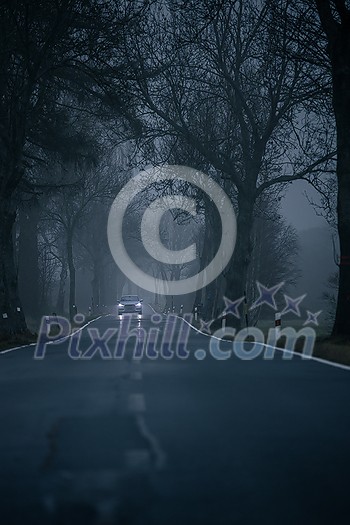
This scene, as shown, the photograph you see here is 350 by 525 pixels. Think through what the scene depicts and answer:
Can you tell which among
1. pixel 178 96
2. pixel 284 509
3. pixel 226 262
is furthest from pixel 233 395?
pixel 226 262

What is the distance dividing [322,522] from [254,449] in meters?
2.27

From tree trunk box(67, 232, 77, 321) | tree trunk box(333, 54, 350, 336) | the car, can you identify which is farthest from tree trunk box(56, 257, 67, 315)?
tree trunk box(333, 54, 350, 336)

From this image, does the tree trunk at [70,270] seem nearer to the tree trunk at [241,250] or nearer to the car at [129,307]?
the car at [129,307]

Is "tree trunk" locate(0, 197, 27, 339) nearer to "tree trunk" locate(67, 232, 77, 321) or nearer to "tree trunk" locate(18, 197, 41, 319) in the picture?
"tree trunk" locate(18, 197, 41, 319)

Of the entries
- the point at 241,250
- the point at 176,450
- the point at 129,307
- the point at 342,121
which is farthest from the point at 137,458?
the point at 129,307

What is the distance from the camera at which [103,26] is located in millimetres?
29328

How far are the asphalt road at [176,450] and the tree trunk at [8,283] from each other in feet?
55.2

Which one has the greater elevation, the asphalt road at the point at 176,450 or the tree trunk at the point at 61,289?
the tree trunk at the point at 61,289

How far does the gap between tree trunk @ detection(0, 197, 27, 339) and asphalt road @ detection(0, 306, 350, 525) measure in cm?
1683

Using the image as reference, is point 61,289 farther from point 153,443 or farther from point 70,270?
point 153,443

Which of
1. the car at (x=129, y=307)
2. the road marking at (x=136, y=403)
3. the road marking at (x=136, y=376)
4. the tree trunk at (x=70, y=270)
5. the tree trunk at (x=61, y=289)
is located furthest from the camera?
the tree trunk at (x=61, y=289)

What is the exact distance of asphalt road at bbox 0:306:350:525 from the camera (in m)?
5.29

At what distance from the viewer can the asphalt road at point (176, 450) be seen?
5.29 meters

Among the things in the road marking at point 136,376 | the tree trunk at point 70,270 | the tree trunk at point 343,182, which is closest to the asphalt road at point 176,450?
the road marking at point 136,376
